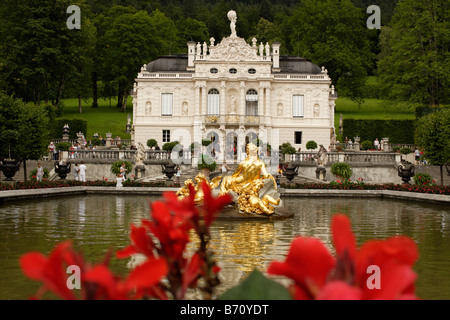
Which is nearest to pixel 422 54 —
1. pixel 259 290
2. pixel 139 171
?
pixel 139 171

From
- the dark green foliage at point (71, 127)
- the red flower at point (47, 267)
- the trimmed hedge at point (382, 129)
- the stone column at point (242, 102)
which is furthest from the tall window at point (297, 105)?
the red flower at point (47, 267)

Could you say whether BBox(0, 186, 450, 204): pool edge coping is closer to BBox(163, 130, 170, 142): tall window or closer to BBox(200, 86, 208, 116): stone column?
BBox(200, 86, 208, 116): stone column

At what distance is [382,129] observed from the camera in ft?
177

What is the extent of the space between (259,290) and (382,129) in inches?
2169

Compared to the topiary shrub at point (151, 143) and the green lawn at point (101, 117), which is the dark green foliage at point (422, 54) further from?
the green lawn at point (101, 117)

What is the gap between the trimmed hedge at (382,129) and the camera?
174 feet

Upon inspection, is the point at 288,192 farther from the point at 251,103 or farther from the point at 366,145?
the point at 251,103

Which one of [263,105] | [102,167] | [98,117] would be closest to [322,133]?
[263,105]

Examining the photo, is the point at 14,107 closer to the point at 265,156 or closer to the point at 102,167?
the point at 102,167

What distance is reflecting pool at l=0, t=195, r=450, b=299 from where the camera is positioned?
7.82 m

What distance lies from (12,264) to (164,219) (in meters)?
→ 7.89

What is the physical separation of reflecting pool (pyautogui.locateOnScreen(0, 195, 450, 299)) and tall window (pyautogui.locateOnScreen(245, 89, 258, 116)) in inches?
1176

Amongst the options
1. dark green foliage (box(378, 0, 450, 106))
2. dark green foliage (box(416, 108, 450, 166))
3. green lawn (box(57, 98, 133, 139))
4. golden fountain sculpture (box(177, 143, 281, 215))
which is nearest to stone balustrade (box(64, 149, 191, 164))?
dark green foliage (box(416, 108, 450, 166))

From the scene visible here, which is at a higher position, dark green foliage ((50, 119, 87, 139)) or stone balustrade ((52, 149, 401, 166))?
dark green foliage ((50, 119, 87, 139))
